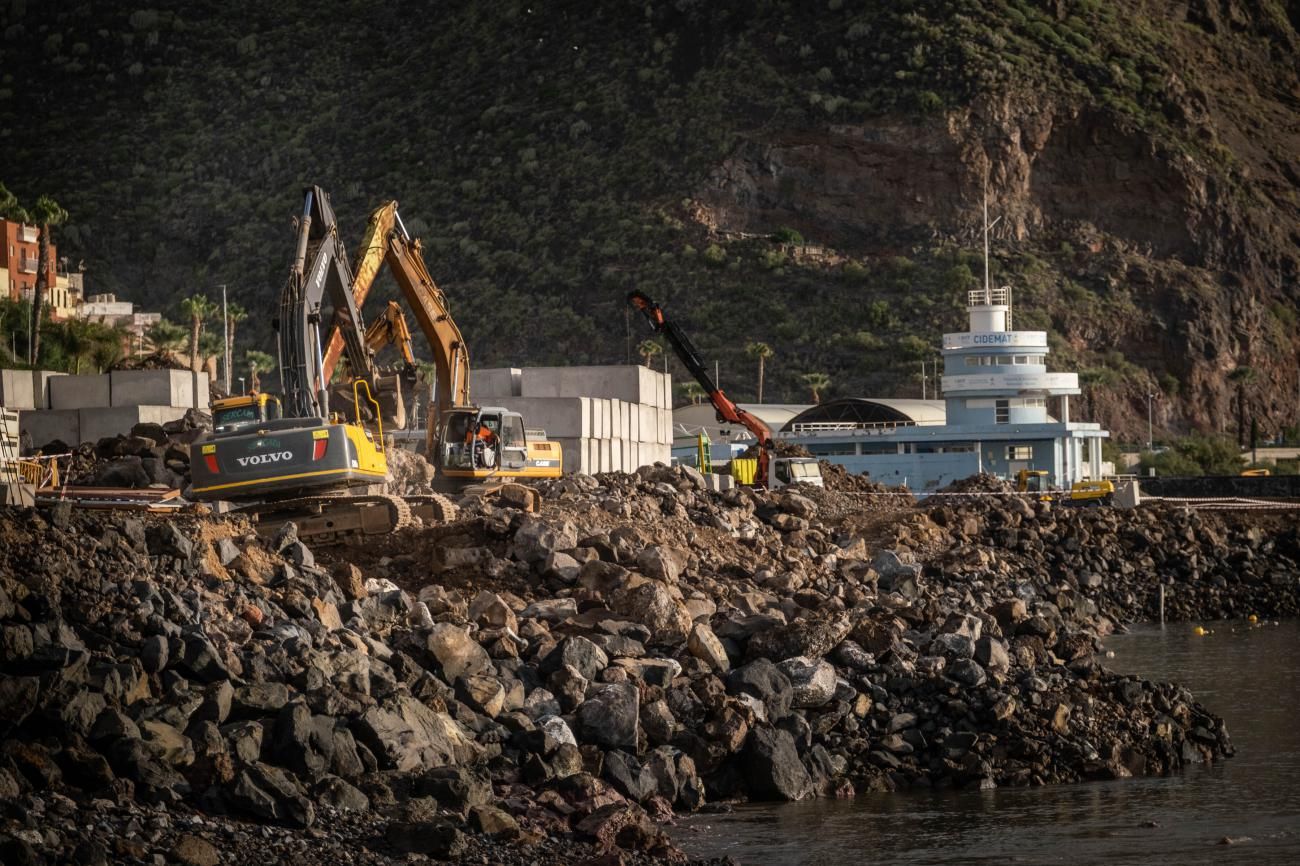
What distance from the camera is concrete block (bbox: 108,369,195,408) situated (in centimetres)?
3681

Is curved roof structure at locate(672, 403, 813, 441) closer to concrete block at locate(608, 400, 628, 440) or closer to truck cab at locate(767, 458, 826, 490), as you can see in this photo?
truck cab at locate(767, 458, 826, 490)

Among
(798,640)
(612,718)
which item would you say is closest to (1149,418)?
(798,640)

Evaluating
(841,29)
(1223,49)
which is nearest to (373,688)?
(841,29)

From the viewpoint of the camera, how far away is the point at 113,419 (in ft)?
118

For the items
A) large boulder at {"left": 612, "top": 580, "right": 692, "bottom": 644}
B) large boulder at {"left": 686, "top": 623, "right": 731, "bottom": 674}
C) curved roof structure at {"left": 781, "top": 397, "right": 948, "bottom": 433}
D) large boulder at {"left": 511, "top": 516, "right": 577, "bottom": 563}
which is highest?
curved roof structure at {"left": 781, "top": 397, "right": 948, "bottom": 433}

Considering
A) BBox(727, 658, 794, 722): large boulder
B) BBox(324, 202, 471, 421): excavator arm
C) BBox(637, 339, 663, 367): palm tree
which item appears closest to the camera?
BBox(727, 658, 794, 722): large boulder

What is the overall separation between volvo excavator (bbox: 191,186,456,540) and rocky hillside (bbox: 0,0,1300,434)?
63373mm

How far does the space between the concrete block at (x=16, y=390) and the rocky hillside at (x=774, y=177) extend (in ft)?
183

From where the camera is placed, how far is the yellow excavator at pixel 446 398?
3256 centimetres

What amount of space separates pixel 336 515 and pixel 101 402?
12.9 m

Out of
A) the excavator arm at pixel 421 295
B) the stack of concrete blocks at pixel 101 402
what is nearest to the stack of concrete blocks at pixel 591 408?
the excavator arm at pixel 421 295

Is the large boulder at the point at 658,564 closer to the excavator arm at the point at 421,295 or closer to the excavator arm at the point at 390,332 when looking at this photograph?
the excavator arm at the point at 421,295

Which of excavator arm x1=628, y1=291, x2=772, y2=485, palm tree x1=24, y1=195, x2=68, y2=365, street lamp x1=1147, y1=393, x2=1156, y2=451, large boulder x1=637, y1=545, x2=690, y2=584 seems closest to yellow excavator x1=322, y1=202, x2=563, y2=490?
large boulder x1=637, y1=545, x2=690, y2=584

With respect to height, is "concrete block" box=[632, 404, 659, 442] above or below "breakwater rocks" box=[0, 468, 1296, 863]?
above
